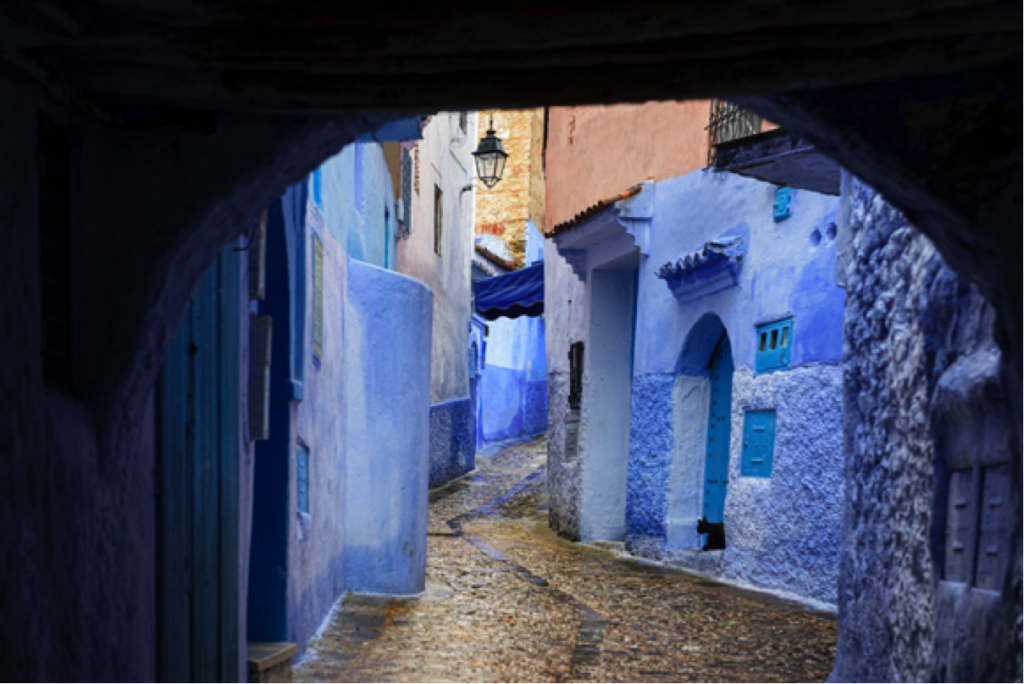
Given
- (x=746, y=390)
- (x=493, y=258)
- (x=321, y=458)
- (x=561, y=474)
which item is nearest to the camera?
(x=321, y=458)

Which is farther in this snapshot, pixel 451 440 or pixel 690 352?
pixel 451 440

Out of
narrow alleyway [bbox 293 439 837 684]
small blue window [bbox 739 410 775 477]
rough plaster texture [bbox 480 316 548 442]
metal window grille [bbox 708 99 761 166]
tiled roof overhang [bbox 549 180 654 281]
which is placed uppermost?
metal window grille [bbox 708 99 761 166]

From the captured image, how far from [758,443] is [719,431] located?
6.36ft

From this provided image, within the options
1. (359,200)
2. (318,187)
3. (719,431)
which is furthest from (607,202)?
(318,187)

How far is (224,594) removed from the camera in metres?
4.49

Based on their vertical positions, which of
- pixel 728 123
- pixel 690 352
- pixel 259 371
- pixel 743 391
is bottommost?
pixel 743 391

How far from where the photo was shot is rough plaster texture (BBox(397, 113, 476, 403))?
19422 millimetres

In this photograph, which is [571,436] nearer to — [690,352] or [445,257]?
[690,352]

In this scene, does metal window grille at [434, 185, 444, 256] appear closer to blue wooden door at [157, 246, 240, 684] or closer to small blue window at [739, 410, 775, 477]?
small blue window at [739, 410, 775, 477]

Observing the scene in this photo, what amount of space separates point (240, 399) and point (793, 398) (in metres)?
6.38

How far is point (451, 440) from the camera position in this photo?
22.2 meters

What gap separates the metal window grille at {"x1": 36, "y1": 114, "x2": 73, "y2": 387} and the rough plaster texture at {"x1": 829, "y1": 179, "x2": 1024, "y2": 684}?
289cm

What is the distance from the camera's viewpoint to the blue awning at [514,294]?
68.3 feet

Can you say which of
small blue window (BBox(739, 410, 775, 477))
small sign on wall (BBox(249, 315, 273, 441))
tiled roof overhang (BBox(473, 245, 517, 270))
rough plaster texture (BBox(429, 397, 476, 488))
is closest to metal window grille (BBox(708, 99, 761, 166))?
small blue window (BBox(739, 410, 775, 477))
